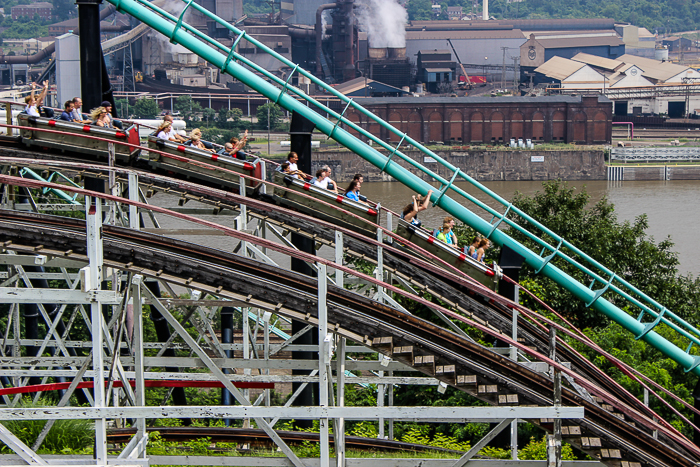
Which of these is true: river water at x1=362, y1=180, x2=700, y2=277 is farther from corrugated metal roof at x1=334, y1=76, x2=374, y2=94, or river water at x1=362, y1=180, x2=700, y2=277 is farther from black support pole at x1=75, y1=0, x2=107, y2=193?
corrugated metal roof at x1=334, y1=76, x2=374, y2=94

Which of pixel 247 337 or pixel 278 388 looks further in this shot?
pixel 278 388

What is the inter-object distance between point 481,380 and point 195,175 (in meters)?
7.53

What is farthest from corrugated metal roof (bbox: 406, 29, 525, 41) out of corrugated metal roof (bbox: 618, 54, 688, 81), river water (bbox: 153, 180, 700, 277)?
river water (bbox: 153, 180, 700, 277)

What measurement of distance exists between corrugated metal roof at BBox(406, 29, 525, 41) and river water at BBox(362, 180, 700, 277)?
61730mm

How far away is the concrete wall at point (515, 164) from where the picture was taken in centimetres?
9312

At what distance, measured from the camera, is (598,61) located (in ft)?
477

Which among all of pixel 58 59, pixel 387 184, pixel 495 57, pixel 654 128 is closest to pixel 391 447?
pixel 387 184

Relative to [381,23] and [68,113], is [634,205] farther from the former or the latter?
[381,23]

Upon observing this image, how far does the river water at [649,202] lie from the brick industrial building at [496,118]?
11428mm

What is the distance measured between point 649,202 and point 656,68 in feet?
292

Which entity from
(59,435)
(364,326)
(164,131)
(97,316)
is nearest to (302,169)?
(164,131)

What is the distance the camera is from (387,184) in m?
83.3

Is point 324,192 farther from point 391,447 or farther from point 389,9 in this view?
point 389,9

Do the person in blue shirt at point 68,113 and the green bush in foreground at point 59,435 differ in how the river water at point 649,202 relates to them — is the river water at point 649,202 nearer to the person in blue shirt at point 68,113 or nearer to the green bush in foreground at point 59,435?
the person in blue shirt at point 68,113
